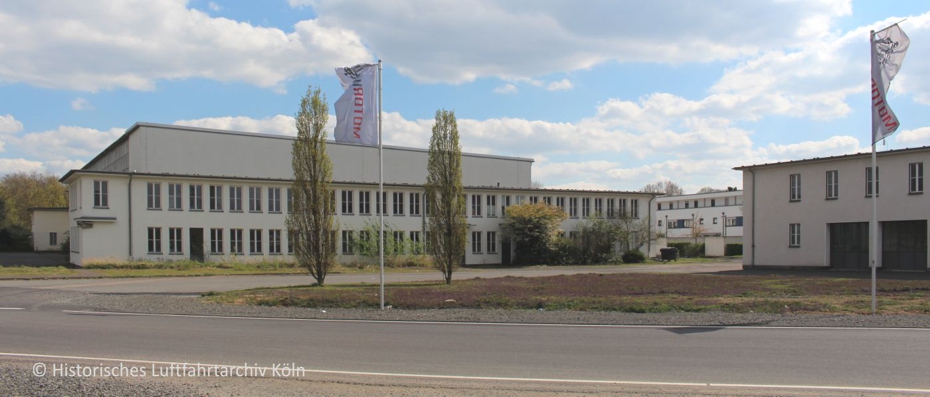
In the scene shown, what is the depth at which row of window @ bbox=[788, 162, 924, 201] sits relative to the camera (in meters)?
33.8

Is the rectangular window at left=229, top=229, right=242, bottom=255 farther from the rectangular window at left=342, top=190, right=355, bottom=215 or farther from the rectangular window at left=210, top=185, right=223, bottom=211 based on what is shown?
the rectangular window at left=342, top=190, right=355, bottom=215

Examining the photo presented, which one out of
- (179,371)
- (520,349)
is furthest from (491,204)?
(179,371)

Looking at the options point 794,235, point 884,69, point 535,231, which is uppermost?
point 884,69

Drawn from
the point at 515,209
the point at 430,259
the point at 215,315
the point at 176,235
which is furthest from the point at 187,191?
the point at 215,315

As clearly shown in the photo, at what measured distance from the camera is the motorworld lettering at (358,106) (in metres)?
19.3

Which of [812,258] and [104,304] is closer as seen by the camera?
[104,304]

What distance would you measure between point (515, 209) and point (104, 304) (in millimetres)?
35900

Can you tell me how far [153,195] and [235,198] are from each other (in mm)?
4859

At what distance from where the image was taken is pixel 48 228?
66.8 m

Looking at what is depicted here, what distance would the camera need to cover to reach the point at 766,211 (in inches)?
1617

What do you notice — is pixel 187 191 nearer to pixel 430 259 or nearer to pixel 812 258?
pixel 430 259

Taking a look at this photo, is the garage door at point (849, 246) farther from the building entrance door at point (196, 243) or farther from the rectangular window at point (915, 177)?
the building entrance door at point (196, 243)

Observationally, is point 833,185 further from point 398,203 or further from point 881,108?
point 398,203

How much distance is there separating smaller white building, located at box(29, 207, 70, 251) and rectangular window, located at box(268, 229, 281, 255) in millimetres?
32501
